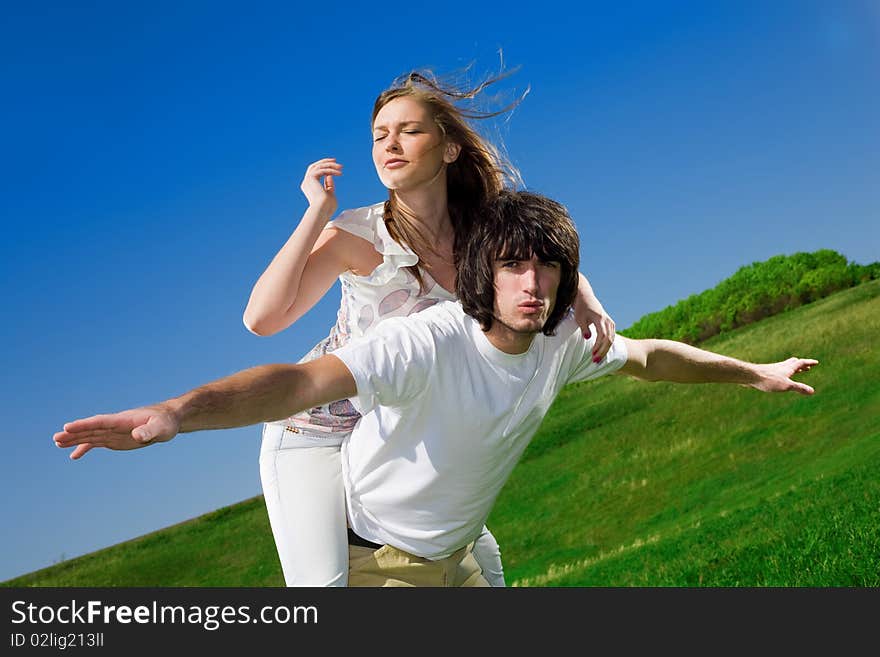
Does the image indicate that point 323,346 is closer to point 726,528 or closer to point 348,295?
point 348,295

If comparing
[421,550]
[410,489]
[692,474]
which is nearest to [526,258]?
[410,489]

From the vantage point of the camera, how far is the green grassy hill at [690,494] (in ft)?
23.7

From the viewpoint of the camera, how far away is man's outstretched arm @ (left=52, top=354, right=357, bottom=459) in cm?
246

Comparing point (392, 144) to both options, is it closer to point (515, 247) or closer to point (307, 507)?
point (515, 247)

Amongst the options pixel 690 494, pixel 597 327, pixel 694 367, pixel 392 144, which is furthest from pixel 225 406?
pixel 690 494

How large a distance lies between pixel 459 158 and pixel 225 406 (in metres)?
2.06

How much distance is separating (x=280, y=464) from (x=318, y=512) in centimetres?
26

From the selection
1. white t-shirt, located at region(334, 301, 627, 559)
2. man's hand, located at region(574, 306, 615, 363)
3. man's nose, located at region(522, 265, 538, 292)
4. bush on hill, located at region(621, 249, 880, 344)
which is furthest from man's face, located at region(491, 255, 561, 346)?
bush on hill, located at region(621, 249, 880, 344)

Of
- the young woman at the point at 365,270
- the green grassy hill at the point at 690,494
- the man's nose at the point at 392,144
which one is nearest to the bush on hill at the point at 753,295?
the green grassy hill at the point at 690,494

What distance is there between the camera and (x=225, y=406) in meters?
2.77

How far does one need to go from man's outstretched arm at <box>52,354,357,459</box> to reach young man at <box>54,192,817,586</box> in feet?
0.05

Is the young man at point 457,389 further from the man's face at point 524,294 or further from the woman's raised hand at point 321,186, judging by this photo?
the woman's raised hand at point 321,186

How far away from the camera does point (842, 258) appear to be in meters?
18.4

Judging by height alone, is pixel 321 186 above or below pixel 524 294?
above
